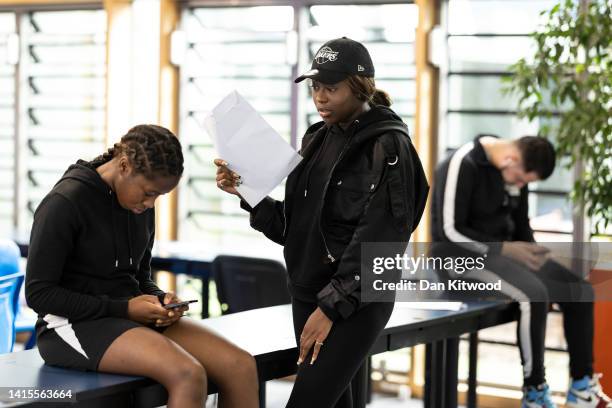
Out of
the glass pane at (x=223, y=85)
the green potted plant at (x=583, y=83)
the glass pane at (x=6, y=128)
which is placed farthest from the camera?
the glass pane at (x=6, y=128)

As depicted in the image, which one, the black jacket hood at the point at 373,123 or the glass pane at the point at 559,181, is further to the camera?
the glass pane at the point at 559,181

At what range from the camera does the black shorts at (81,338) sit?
2793 mm

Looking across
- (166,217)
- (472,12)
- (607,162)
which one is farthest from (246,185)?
(166,217)

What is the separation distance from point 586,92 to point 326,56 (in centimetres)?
248

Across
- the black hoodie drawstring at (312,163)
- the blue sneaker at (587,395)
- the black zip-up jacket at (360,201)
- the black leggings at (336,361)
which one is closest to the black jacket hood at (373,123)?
the black zip-up jacket at (360,201)

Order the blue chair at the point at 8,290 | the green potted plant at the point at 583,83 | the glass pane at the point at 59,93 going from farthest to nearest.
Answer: the glass pane at the point at 59,93
the green potted plant at the point at 583,83
the blue chair at the point at 8,290

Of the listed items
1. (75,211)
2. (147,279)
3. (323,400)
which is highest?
(75,211)

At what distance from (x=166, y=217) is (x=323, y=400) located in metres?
4.27

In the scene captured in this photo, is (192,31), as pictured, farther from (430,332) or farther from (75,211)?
(75,211)

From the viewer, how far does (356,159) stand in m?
2.96

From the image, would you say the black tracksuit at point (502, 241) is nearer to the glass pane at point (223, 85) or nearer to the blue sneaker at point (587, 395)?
the blue sneaker at point (587, 395)

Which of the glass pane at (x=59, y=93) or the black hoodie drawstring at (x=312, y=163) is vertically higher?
the glass pane at (x=59, y=93)

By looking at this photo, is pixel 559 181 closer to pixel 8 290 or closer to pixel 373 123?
pixel 373 123

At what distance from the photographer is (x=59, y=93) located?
24.6 feet
